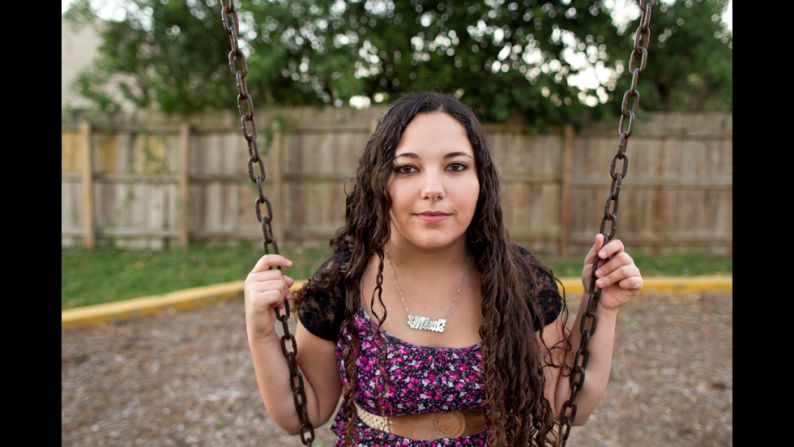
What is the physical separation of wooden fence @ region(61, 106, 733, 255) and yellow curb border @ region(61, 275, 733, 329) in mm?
1558

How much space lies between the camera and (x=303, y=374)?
1.71 meters

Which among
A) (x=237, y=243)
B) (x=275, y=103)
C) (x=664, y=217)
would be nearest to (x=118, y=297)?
(x=237, y=243)

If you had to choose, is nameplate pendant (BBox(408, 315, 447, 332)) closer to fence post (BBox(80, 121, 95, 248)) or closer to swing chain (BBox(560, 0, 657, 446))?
swing chain (BBox(560, 0, 657, 446))

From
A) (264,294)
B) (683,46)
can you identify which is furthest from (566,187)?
(264,294)

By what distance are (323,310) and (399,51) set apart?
6.37 meters

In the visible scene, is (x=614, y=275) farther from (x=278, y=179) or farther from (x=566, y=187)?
(x=278, y=179)

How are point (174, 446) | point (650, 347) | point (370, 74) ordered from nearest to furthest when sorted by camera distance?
point (174, 446), point (650, 347), point (370, 74)

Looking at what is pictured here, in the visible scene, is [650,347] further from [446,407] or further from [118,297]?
[118,297]

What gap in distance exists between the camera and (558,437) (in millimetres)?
1600

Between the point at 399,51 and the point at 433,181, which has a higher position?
the point at 399,51

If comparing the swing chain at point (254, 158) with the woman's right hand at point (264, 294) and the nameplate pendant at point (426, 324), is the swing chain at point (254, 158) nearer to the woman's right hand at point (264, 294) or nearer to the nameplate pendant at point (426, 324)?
the woman's right hand at point (264, 294)

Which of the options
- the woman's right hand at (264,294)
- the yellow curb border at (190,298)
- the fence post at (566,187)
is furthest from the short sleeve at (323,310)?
the fence post at (566,187)

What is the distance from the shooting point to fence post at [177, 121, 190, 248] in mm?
7711
